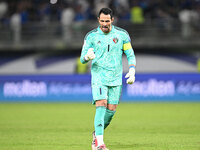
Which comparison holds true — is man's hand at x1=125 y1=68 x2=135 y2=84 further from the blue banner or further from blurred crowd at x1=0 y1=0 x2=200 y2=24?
blurred crowd at x1=0 y1=0 x2=200 y2=24

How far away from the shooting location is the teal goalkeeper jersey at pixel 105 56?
27.1 ft

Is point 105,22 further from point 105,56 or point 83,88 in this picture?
point 83,88

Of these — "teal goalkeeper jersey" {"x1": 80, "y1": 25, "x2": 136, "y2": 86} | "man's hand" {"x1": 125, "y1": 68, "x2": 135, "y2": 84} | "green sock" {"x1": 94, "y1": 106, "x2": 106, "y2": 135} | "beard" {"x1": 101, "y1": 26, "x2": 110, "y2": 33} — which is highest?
"beard" {"x1": 101, "y1": 26, "x2": 110, "y2": 33}

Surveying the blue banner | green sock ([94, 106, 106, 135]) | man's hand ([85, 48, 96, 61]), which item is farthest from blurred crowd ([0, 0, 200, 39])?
green sock ([94, 106, 106, 135])

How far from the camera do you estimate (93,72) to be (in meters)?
8.34

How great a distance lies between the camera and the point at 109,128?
12.4 metres

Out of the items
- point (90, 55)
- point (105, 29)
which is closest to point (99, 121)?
point (90, 55)

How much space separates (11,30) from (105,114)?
17.7 metres

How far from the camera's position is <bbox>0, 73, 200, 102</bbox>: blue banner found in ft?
70.2

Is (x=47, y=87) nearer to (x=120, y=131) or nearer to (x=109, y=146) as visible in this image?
(x=120, y=131)

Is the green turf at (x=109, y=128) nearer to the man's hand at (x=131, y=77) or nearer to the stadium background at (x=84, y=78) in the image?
the stadium background at (x=84, y=78)

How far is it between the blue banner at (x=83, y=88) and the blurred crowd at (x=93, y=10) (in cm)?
425

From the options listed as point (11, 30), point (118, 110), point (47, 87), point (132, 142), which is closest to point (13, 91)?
point (47, 87)

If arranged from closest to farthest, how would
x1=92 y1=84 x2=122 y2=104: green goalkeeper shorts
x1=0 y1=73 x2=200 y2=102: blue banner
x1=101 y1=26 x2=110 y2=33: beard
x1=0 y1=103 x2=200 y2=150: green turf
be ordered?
1. x1=92 y1=84 x2=122 y2=104: green goalkeeper shorts
2. x1=101 y1=26 x2=110 y2=33: beard
3. x1=0 y1=103 x2=200 y2=150: green turf
4. x1=0 y1=73 x2=200 y2=102: blue banner
